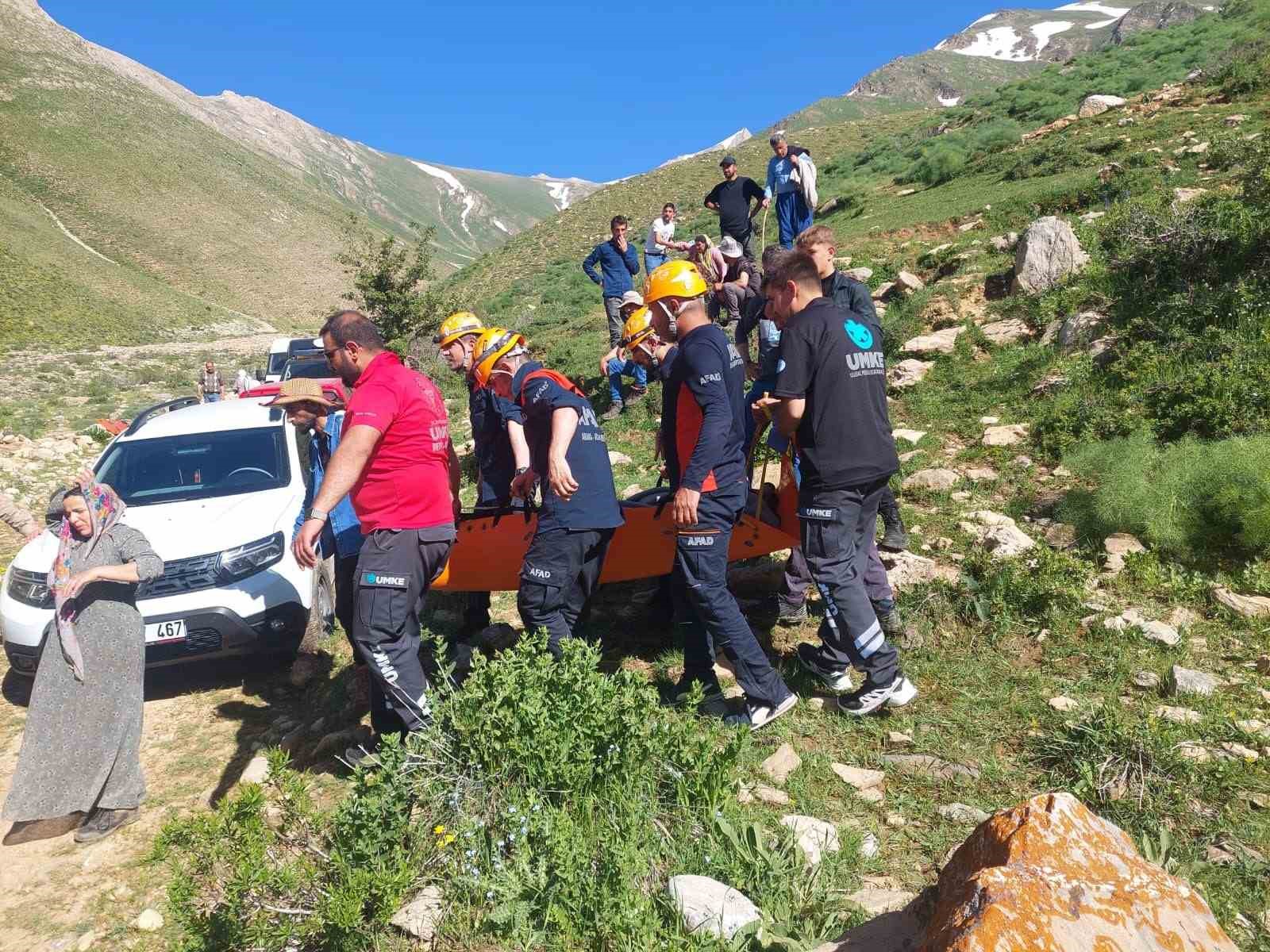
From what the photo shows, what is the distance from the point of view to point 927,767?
3.19 m

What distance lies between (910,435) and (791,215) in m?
3.54

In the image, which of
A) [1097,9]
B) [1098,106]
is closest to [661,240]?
[1098,106]

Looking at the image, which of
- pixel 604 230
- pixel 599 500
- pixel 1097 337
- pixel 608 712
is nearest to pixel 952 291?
pixel 1097 337

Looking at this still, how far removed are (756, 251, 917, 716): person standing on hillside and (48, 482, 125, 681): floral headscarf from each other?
3272 millimetres

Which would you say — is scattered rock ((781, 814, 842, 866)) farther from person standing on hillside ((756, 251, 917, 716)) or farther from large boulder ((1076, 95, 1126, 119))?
large boulder ((1076, 95, 1126, 119))

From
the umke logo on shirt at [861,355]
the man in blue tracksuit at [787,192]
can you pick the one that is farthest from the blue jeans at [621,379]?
the umke logo on shirt at [861,355]

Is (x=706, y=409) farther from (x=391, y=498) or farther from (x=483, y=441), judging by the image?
(x=483, y=441)

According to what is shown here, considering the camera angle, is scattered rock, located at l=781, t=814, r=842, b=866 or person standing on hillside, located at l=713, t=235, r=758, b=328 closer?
scattered rock, located at l=781, t=814, r=842, b=866

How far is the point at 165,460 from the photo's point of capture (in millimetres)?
5934

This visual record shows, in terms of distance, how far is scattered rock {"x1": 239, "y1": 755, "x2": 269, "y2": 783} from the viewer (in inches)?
154

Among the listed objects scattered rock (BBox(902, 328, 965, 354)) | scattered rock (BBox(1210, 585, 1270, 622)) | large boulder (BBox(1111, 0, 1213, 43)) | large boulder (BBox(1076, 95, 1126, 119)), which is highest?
large boulder (BBox(1111, 0, 1213, 43))

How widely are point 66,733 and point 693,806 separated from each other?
A: 121 inches

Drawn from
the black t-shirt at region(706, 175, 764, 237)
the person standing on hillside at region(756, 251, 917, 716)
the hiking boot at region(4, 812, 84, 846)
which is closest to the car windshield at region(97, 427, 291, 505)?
the hiking boot at region(4, 812, 84, 846)

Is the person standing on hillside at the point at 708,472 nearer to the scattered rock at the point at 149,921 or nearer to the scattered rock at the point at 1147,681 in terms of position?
the scattered rock at the point at 1147,681
